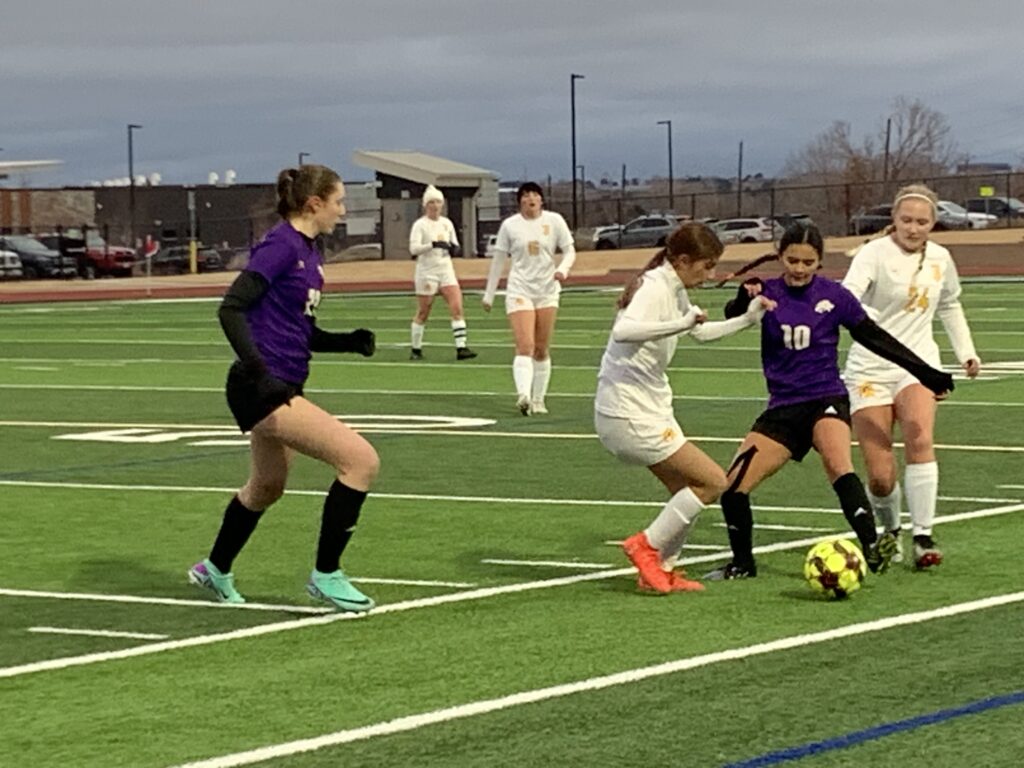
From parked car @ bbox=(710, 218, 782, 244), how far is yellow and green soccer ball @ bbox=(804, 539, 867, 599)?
72.9 meters

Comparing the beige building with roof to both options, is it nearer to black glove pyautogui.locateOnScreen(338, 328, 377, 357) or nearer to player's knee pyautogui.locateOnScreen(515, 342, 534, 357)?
player's knee pyautogui.locateOnScreen(515, 342, 534, 357)

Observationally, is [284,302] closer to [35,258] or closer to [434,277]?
[434,277]

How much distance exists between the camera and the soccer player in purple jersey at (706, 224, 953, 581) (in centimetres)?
1038

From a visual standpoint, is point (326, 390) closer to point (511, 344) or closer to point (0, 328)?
point (511, 344)

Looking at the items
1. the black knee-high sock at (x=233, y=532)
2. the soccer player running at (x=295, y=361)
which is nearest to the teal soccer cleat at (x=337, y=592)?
the soccer player running at (x=295, y=361)

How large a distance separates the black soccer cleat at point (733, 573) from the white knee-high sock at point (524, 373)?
8.42 metres

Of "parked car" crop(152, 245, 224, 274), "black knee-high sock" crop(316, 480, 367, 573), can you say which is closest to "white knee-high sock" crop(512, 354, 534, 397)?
"black knee-high sock" crop(316, 480, 367, 573)

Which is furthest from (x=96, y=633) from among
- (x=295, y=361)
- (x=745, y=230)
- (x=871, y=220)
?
(x=745, y=230)

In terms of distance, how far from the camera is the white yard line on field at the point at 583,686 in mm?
7219

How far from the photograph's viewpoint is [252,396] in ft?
30.7

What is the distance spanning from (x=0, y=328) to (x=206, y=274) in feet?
113

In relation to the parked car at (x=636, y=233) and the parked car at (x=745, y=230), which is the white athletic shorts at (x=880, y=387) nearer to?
the parked car at (x=745, y=230)

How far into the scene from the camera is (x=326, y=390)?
22.8m

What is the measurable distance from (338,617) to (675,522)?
154 centimetres
